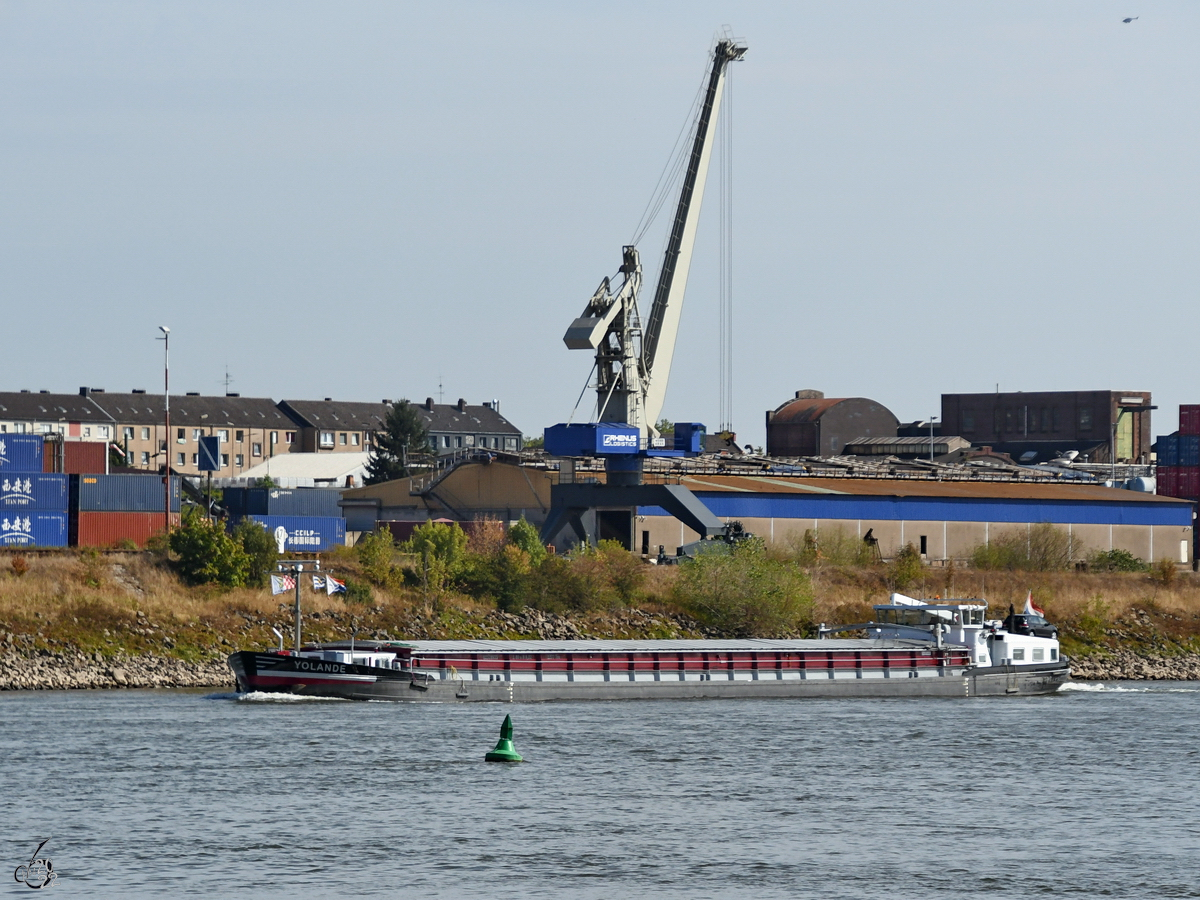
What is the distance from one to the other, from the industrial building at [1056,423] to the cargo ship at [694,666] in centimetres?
10467

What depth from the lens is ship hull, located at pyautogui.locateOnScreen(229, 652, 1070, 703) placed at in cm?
5988

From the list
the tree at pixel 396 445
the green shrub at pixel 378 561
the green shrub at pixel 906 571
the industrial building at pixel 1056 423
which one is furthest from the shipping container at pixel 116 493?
the industrial building at pixel 1056 423

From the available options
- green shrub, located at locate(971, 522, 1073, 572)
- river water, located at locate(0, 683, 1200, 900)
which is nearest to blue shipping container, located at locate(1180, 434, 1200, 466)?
green shrub, located at locate(971, 522, 1073, 572)

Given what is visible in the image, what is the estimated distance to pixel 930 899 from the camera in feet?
103

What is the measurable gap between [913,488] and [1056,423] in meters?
80.3

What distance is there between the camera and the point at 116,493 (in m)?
86.1

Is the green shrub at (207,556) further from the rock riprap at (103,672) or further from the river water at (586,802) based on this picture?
the river water at (586,802)

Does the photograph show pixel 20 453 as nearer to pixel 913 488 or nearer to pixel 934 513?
pixel 934 513

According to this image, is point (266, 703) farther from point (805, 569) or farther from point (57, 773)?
point (805, 569)

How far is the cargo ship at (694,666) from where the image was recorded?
199ft

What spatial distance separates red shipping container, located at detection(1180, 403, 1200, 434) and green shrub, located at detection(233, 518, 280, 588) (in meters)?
83.1

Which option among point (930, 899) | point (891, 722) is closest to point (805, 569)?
point (891, 722)

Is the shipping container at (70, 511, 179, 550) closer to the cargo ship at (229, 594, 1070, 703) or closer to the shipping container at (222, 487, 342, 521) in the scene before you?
the shipping container at (222, 487, 342, 521)

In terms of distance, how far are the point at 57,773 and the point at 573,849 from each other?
14.2m
